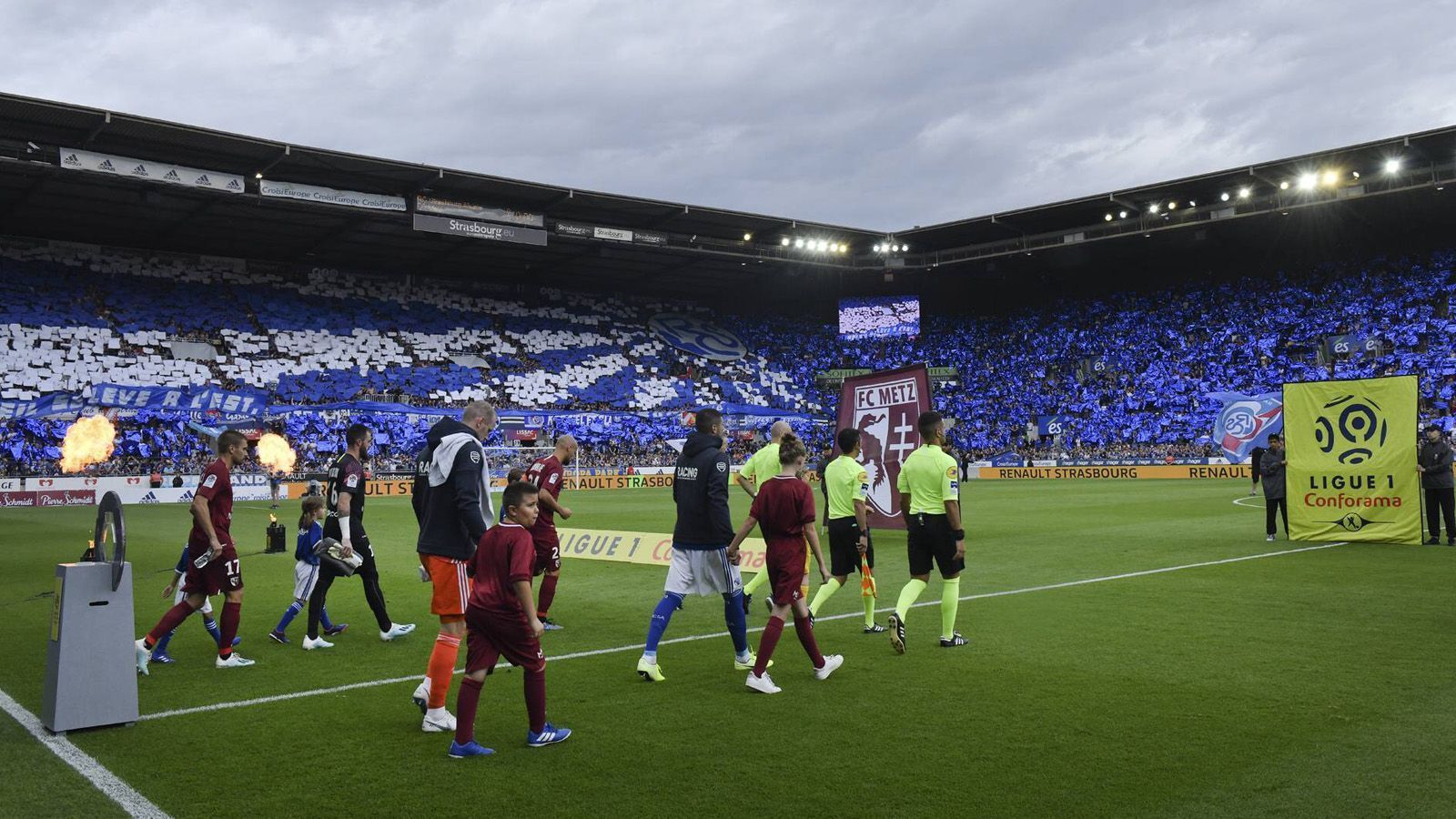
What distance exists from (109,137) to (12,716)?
127ft

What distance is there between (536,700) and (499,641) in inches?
18.0

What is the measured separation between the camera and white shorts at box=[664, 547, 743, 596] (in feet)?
27.4

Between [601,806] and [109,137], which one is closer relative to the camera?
[601,806]

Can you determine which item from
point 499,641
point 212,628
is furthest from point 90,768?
point 212,628

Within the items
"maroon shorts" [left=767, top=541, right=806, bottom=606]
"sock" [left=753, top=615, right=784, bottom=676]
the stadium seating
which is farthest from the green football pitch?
the stadium seating

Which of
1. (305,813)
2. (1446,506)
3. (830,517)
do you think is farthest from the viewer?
(1446,506)

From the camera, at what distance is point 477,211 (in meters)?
47.4

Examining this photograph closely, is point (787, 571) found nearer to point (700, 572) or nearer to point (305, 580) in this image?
point (700, 572)

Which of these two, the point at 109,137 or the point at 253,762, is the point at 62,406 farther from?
the point at 253,762

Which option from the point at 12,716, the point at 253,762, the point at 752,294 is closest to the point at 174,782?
the point at 253,762

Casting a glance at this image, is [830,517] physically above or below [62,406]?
below

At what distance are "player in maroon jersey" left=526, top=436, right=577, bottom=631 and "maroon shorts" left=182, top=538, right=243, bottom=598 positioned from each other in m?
2.60

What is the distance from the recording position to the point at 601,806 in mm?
5086

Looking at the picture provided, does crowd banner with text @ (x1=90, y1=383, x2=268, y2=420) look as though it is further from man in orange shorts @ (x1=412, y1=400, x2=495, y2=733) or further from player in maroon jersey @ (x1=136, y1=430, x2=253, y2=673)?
man in orange shorts @ (x1=412, y1=400, x2=495, y2=733)
